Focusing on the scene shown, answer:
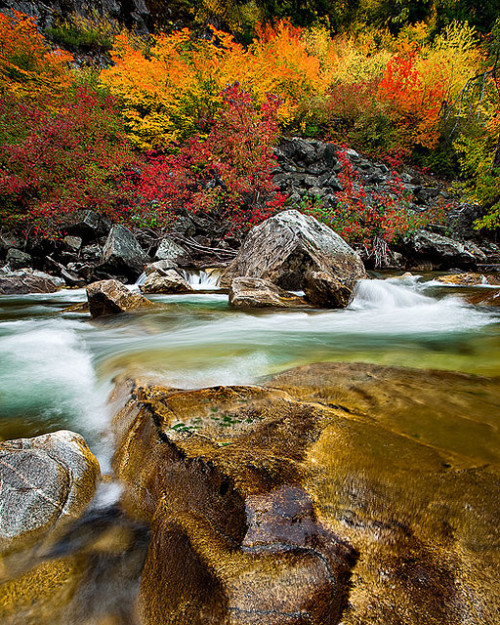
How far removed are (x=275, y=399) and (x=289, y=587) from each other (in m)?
0.94

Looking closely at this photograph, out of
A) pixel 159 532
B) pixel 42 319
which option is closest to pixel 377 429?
pixel 159 532

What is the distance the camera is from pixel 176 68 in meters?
14.7

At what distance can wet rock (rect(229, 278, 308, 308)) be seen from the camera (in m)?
5.75

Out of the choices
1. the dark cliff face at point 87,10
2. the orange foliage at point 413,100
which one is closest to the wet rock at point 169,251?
the orange foliage at point 413,100

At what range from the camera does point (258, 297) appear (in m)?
5.80

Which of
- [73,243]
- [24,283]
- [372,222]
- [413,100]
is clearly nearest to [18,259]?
[73,243]

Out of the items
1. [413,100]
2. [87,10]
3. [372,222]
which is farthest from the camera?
[87,10]

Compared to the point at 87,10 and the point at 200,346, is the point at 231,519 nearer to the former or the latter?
the point at 200,346

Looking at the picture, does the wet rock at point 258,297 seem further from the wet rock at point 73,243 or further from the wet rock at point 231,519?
the wet rock at point 73,243

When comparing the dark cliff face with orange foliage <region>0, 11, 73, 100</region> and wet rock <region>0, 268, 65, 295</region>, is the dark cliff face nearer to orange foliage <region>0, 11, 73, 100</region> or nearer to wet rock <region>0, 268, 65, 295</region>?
orange foliage <region>0, 11, 73, 100</region>

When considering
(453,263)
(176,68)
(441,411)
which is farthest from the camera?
(176,68)

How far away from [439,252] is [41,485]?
11.2 meters

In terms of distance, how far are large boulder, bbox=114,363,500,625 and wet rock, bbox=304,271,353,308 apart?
420 centimetres

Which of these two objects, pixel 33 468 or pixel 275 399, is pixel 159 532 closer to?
pixel 33 468
